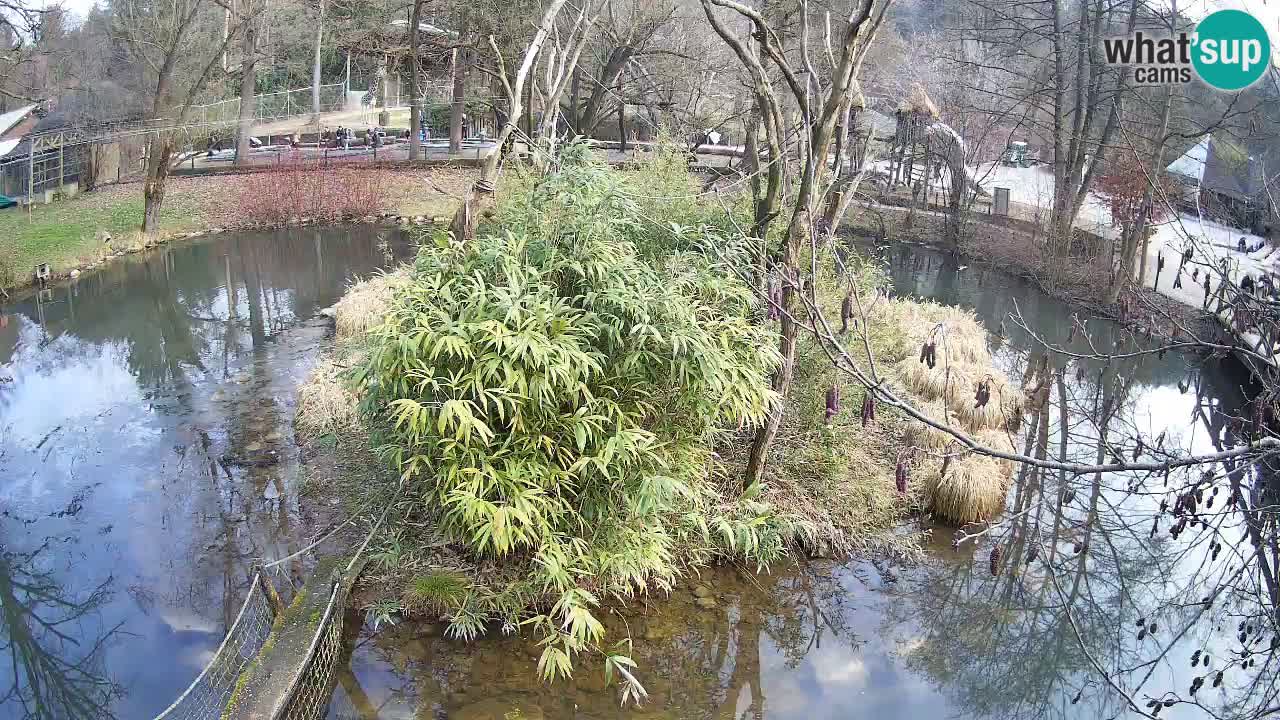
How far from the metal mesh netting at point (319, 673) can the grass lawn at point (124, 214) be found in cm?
718

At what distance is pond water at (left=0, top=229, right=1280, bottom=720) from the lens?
5.27 meters

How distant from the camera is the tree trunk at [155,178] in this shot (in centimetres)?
1516

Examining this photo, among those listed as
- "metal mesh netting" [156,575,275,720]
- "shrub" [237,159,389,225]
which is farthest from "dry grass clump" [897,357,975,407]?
"shrub" [237,159,389,225]

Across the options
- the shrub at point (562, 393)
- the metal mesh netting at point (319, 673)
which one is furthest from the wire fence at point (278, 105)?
the metal mesh netting at point (319, 673)

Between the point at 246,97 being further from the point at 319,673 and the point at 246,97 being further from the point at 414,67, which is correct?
the point at 319,673

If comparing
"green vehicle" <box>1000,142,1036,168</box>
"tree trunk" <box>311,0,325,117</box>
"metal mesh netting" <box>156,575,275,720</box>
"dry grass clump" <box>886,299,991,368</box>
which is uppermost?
"tree trunk" <box>311,0,325,117</box>

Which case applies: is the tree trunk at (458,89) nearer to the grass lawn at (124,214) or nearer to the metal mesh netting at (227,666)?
the grass lawn at (124,214)

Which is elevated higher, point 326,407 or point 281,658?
point 326,407

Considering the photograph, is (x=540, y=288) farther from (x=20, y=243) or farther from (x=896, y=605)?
(x=20, y=243)

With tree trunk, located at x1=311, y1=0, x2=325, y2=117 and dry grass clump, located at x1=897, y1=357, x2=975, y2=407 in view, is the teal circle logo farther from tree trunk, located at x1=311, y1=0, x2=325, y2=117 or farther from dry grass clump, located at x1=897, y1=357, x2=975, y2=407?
tree trunk, located at x1=311, y1=0, x2=325, y2=117

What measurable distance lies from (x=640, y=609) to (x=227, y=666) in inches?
91.0

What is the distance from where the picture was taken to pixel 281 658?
4777 millimetres

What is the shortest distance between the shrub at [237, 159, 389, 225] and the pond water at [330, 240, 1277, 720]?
1418 centimetres

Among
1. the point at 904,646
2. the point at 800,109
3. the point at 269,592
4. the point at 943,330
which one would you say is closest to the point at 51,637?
the point at 269,592
